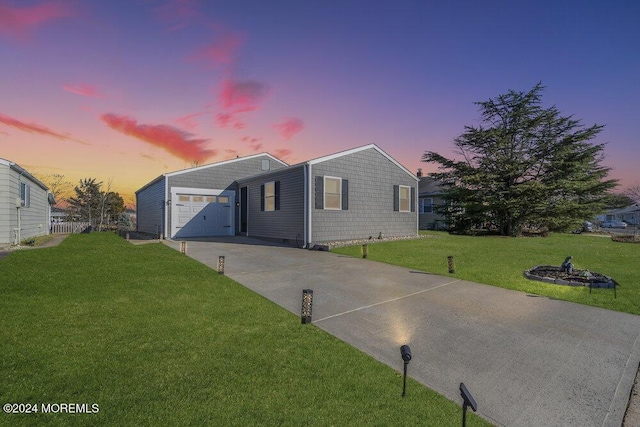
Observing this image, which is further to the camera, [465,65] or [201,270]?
[465,65]

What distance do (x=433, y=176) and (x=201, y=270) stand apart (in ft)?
78.1

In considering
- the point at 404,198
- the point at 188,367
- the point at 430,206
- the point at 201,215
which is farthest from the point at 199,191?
the point at 430,206

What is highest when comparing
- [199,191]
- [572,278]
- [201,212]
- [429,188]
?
[429,188]

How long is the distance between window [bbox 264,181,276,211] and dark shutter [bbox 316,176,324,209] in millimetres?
3134

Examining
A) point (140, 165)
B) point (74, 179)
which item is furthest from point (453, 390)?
point (74, 179)

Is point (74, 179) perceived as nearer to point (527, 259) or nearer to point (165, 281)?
point (165, 281)

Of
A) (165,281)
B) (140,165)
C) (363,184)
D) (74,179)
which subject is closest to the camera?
(165,281)

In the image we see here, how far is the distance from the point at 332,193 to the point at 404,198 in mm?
5995

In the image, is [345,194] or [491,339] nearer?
[491,339]

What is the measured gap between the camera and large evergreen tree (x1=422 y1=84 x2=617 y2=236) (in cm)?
2294

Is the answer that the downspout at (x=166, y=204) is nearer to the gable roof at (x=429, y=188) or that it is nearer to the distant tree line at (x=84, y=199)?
the gable roof at (x=429, y=188)

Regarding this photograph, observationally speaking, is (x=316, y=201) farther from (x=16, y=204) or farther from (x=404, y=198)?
(x=16, y=204)

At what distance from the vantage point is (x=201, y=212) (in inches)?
741

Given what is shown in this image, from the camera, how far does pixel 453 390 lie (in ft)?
9.93
